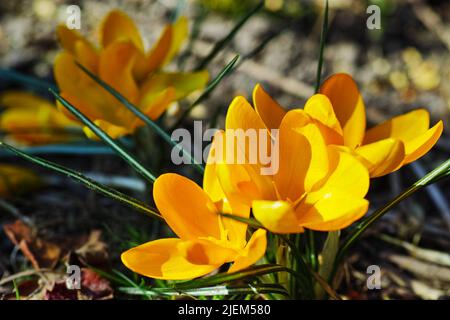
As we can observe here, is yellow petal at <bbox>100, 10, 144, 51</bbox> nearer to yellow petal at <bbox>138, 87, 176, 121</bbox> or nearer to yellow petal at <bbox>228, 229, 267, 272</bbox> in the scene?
yellow petal at <bbox>138, 87, 176, 121</bbox>

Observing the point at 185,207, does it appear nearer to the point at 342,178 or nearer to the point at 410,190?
the point at 342,178

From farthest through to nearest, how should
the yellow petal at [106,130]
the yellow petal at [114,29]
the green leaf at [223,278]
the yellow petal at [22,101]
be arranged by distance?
the yellow petal at [22,101]
the yellow petal at [114,29]
the yellow petal at [106,130]
the green leaf at [223,278]

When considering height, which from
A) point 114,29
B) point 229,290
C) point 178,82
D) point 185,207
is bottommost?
point 229,290

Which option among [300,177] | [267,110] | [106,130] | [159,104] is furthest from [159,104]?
[300,177]

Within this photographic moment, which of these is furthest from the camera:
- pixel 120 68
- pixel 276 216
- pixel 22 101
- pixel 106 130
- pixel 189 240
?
pixel 22 101

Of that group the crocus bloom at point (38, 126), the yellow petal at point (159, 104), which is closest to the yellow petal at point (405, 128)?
the yellow petal at point (159, 104)

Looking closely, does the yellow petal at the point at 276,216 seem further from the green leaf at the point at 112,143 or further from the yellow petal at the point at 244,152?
the green leaf at the point at 112,143
